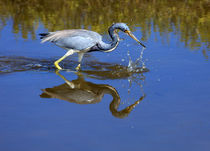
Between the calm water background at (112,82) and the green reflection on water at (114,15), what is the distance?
0.03 metres

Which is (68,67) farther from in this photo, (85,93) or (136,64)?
(85,93)

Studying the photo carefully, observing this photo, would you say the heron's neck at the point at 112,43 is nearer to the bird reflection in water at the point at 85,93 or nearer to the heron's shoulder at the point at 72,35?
the heron's shoulder at the point at 72,35

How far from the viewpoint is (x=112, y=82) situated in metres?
7.24

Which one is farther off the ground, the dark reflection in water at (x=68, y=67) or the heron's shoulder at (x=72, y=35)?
the heron's shoulder at (x=72, y=35)

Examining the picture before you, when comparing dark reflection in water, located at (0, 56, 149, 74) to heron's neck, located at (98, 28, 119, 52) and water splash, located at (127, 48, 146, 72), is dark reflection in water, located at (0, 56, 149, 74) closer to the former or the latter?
water splash, located at (127, 48, 146, 72)

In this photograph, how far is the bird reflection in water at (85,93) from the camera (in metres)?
6.02

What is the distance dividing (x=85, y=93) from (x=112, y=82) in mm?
750

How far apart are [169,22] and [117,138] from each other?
24.5 ft

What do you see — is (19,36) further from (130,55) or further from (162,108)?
(162,108)

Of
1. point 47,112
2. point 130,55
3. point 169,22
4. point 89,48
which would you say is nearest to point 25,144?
point 47,112

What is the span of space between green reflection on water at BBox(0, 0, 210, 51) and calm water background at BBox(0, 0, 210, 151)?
3 centimetres

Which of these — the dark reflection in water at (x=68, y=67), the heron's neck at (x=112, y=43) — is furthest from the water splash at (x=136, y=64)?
the heron's neck at (x=112, y=43)

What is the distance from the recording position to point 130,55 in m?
9.10

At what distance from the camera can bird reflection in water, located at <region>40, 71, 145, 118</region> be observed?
6.02m
